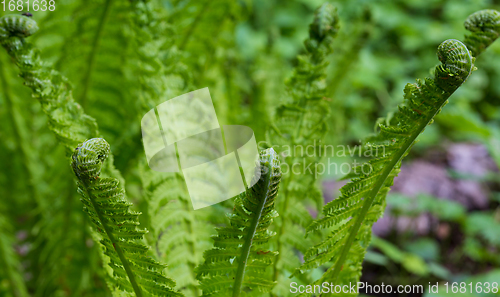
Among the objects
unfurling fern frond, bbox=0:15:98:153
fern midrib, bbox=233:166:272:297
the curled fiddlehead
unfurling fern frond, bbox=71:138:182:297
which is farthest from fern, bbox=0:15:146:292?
the curled fiddlehead

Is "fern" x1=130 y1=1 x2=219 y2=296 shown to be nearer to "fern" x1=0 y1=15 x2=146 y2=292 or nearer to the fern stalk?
"fern" x1=0 y1=15 x2=146 y2=292

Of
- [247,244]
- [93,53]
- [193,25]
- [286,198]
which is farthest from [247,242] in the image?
[193,25]

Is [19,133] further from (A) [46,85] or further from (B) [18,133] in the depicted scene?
(A) [46,85]

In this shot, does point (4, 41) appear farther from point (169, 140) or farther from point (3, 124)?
point (3, 124)

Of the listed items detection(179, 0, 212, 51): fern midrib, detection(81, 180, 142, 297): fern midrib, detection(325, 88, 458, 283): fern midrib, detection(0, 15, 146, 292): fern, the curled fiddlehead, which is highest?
detection(179, 0, 212, 51): fern midrib

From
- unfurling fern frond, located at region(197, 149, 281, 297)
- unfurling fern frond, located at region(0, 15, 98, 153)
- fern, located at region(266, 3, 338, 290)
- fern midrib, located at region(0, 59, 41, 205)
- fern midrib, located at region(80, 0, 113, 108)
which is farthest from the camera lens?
fern midrib, located at region(0, 59, 41, 205)

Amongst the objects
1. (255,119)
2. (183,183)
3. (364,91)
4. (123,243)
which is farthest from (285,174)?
(364,91)
